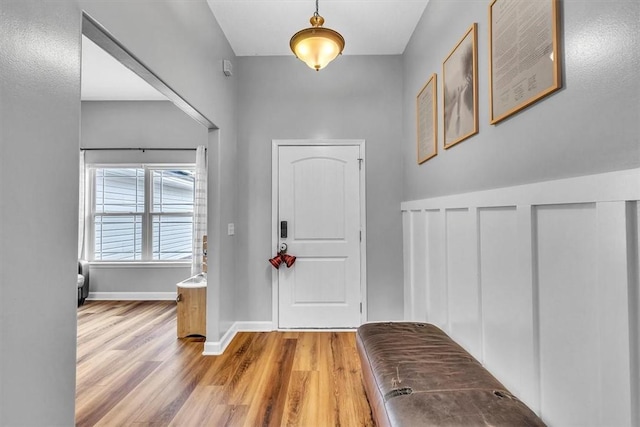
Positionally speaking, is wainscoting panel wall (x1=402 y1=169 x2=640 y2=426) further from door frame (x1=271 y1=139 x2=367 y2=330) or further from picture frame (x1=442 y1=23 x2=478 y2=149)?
door frame (x1=271 y1=139 x2=367 y2=330)

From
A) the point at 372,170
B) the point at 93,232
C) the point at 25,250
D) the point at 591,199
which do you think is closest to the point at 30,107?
the point at 25,250

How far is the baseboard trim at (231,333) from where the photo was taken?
269 cm

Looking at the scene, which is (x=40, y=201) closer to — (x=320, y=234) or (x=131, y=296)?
(x=320, y=234)

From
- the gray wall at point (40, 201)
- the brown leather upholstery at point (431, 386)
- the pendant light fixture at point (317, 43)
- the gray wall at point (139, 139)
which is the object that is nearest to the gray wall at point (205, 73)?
the gray wall at point (40, 201)

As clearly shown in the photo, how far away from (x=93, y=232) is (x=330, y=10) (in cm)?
442

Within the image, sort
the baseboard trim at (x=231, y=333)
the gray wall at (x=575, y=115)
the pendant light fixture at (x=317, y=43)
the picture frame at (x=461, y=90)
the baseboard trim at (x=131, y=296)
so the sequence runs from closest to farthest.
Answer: the gray wall at (x=575, y=115), the picture frame at (x=461, y=90), the pendant light fixture at (x=317, y=43), the baseboard trim at (x=231, y=333), the baseboard trim at (x=131, y=296)

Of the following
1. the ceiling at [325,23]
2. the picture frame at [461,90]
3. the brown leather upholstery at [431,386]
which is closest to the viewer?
the brown leather upholstery at [431,386]

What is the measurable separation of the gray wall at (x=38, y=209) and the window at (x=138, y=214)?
11.6 ft

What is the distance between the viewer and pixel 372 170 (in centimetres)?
330

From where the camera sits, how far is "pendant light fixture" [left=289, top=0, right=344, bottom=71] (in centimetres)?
203

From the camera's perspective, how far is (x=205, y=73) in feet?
8.14

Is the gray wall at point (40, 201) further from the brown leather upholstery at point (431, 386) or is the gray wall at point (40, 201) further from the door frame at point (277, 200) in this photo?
the door frame at point (277, 200)

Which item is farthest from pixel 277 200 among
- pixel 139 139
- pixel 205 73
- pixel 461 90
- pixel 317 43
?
pixel 139 139

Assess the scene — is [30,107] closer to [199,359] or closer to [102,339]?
[199,359]
